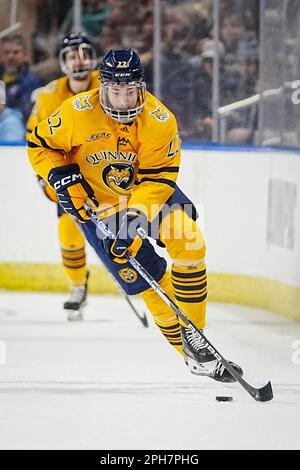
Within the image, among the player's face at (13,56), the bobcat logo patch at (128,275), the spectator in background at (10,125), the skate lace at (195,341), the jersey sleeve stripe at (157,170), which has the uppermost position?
the jersey sleeve stripe at (157,170)

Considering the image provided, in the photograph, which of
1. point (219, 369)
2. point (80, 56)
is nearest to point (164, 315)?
point (219, 369)

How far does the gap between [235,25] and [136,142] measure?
2.35 metres

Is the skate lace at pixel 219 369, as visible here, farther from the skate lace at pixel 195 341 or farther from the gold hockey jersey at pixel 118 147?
the gold hockey jersey at pixel 118 147

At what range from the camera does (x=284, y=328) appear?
5504mm

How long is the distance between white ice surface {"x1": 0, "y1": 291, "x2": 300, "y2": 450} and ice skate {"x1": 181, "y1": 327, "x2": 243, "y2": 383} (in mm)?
94

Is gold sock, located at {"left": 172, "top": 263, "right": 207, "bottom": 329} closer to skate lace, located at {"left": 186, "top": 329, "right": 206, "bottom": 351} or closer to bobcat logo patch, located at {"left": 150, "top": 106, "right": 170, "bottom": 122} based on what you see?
skate lace, located at {"left": 186, "top": 329, "right": 206, "bottom": 351}

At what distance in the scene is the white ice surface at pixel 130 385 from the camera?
360cm

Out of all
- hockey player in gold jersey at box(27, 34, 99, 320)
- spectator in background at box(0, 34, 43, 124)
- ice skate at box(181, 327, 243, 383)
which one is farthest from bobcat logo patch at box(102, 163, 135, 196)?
spectator in background at box(0, 34, 43, 124)

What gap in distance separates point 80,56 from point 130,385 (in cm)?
207

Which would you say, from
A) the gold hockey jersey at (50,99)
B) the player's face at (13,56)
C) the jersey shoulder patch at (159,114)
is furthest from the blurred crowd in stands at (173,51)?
the jersey shoulder patch at (159,114)

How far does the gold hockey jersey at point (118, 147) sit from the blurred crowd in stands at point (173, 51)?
6.94 feet

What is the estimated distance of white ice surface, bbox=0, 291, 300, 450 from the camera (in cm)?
360

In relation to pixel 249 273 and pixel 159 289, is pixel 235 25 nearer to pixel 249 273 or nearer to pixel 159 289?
pixel 249 273
